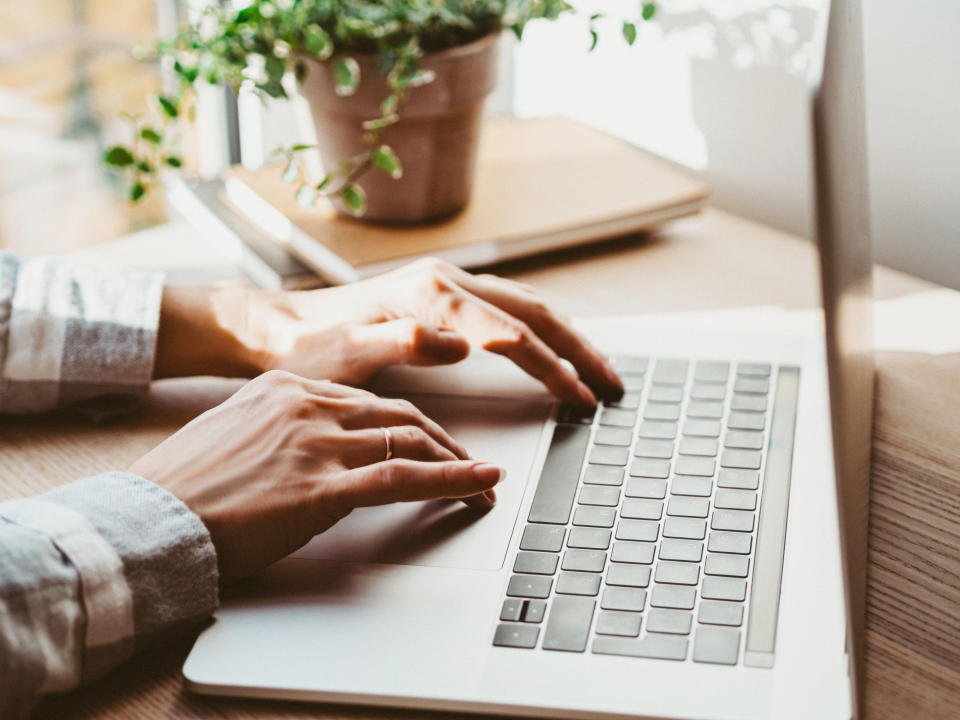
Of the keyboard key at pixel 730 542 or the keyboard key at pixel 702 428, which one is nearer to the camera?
the keyboard key at pixel 730 542

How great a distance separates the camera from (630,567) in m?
0.60

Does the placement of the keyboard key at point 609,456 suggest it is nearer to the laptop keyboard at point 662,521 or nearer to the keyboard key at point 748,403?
the laptop keyboard at point 662,521

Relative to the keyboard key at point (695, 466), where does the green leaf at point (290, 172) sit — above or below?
above

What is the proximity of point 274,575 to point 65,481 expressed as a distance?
0.20 m

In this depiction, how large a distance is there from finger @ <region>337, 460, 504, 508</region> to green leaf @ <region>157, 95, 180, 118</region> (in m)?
0.45

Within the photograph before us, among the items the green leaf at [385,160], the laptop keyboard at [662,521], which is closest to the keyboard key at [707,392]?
the laptop keyboard at [662,521]

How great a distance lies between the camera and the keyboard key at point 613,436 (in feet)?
2.44

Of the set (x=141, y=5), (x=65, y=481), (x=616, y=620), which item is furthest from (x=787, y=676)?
(x=141, y=5)

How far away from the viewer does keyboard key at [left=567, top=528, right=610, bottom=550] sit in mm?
626

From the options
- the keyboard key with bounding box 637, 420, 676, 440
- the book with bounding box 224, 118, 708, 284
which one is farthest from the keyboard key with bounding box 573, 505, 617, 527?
the book with bounding box 224, 118, 708, 284

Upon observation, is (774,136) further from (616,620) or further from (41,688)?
(41,688)

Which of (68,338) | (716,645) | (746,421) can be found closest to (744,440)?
(746,421)

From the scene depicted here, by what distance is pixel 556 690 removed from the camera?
0.51 m

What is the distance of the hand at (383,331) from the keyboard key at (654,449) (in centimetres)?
6
